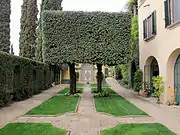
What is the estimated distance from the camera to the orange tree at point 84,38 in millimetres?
17047

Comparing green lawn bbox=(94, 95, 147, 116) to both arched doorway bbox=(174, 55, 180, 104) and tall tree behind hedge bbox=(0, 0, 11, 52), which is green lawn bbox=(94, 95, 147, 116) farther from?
tall tree behind hedge bbox=(0, 0, 11, 52)

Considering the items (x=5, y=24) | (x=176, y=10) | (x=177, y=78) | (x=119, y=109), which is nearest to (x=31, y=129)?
(x=119, y=109)

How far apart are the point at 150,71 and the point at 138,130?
11.8m

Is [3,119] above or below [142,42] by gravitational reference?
below

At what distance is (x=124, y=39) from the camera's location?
1731 centimetres

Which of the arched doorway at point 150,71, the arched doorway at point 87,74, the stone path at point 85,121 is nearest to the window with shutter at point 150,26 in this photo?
the arched doorway at point 150,71

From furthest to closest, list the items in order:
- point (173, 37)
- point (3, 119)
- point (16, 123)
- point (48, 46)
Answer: point (48, 46)
point (173, 37)
point (3, 119)
point (16, 123)

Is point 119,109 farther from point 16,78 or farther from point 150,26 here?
point 150,26

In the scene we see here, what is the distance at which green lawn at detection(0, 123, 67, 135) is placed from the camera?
7.27 metres

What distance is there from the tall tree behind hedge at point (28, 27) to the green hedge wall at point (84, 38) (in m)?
13.0

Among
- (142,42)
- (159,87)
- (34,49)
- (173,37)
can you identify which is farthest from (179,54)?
(34,49)

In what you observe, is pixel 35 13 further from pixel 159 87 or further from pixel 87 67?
pixel 159 87

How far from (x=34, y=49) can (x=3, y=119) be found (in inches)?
828

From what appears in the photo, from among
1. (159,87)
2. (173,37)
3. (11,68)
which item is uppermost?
(173,37)
